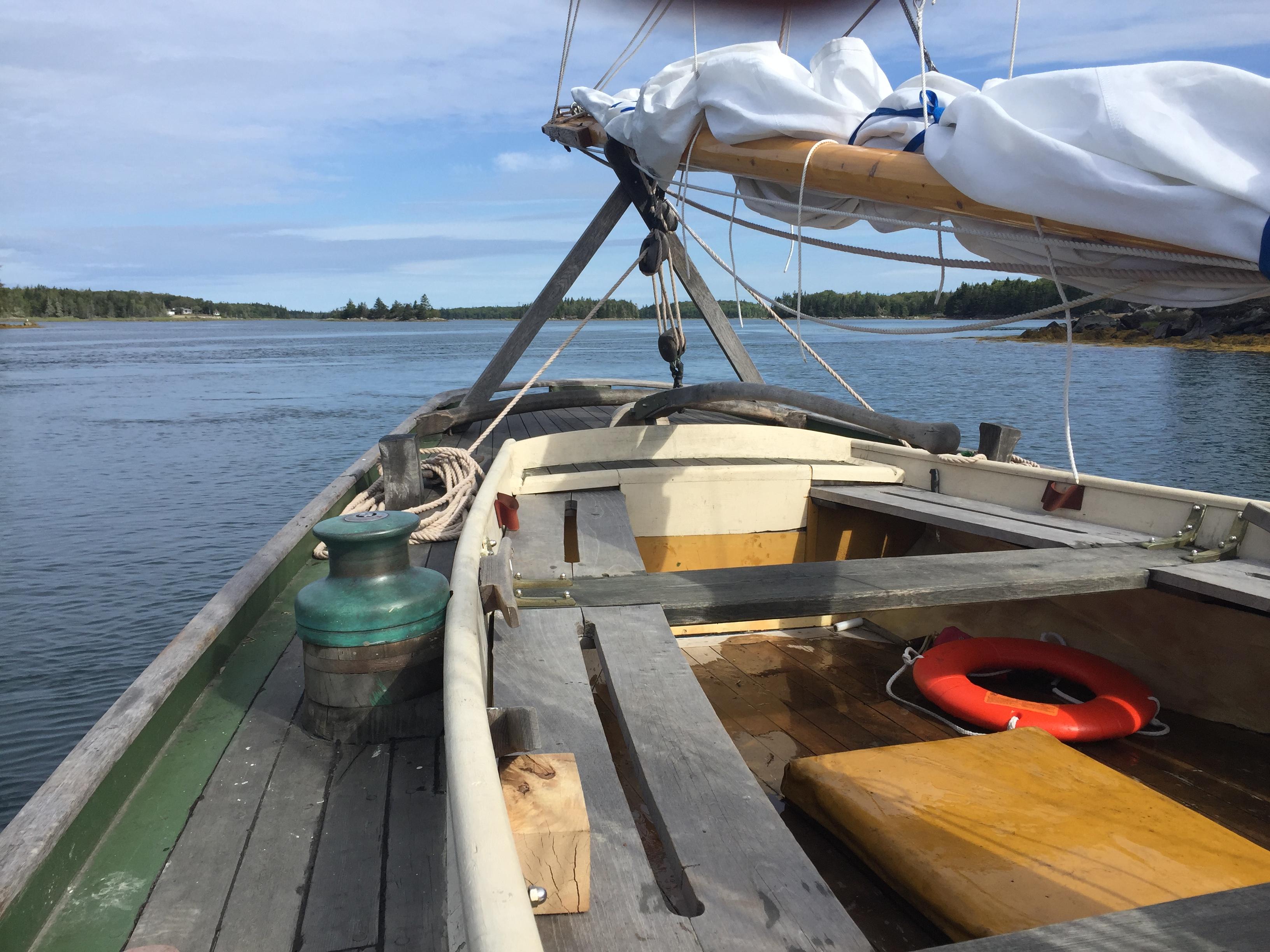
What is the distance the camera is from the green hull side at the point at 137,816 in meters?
1.63

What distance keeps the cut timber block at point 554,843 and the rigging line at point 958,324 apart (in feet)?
4.86

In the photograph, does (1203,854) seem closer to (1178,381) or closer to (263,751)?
(263,751)

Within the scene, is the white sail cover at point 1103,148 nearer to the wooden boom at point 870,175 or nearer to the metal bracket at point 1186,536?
the wooden boom at point 870,175

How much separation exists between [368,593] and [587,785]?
81 cm

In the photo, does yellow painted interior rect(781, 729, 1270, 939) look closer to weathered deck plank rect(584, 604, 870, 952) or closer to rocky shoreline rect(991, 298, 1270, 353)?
weathered deck plank rect(584, 604, 870, 952)

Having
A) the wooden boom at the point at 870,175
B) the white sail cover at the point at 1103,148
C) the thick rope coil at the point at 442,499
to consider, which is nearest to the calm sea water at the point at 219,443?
the thick rope coil at the point at 442,499

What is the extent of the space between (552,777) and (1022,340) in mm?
70722

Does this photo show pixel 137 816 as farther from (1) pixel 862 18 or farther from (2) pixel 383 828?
(1) pixel 862 18

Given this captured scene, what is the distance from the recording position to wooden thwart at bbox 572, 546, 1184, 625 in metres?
2.76

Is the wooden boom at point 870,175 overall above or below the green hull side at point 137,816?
above

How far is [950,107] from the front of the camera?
2174 millimetres

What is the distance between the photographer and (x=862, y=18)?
14.8 ft

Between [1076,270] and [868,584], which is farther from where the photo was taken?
[868,584]

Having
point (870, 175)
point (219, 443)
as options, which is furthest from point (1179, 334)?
point (870, 175)
